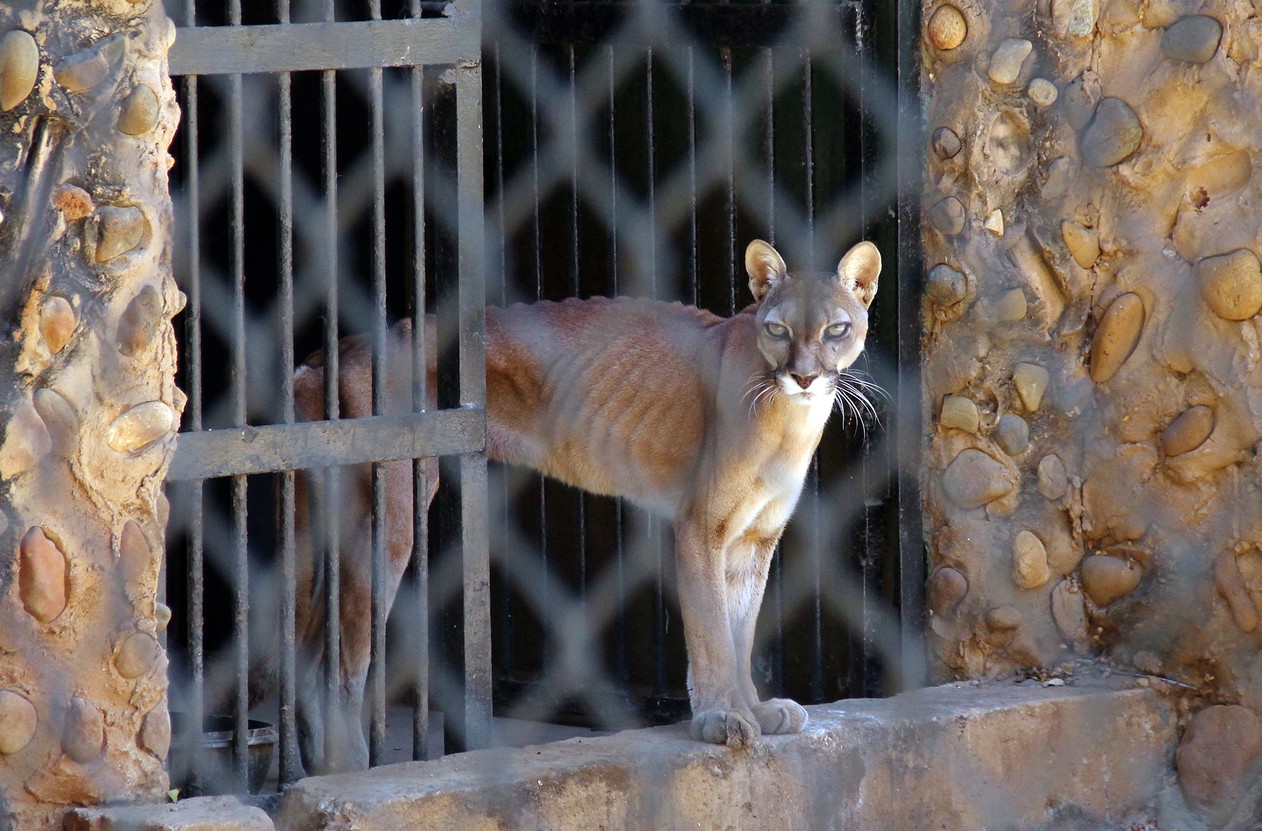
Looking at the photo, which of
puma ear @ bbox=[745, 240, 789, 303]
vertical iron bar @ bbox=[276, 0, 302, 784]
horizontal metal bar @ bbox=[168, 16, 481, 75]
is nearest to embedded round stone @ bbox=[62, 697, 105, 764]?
vertical iron bar @ bbox=[276, 0, 302, 784]

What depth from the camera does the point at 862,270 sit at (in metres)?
4.12

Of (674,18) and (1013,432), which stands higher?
(674,18)

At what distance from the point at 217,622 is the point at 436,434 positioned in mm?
2239

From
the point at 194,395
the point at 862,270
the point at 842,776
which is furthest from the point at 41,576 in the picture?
the point at 862,270

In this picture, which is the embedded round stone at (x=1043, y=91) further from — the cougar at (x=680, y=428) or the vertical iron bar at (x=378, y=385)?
the vertical iron bar at (x=378, y=385)

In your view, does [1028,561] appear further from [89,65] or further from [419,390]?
[89,65]

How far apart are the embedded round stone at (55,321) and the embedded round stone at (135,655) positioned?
0.53 m

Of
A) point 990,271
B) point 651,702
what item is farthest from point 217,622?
point 990,271

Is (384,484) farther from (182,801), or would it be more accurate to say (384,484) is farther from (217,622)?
(217,622)

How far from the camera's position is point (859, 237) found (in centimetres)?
440

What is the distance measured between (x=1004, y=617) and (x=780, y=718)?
840mm

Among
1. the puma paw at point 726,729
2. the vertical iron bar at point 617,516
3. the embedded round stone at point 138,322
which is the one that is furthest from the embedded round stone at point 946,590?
the embedded round stone at point 138,322

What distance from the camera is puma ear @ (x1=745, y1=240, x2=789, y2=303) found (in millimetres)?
4098

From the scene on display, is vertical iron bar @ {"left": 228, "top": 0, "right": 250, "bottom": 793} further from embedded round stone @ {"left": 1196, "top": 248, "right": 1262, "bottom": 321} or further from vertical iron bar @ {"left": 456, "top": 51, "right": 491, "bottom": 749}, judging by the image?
embedded round stone @ {"left": 1196, "top": 248, "right": 1262, "bottom": 321}
